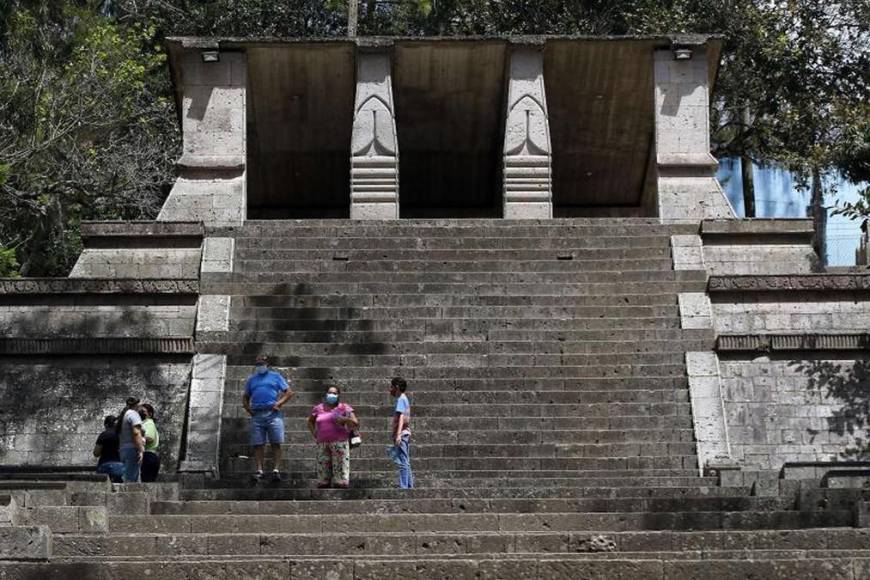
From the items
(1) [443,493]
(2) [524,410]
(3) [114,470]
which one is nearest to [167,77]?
(2) [524,410]

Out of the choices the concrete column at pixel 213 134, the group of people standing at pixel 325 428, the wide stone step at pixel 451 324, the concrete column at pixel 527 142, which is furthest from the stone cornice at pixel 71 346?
the concrete column at pixel 527 142

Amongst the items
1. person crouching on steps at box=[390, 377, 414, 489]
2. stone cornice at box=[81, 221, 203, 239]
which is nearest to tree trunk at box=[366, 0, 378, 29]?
stone cornice at box=[81, 221, 203, 239]

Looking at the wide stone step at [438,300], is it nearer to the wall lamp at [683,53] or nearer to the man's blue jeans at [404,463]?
the man's blue jeans at [404,463]

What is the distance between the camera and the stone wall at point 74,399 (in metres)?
22.6

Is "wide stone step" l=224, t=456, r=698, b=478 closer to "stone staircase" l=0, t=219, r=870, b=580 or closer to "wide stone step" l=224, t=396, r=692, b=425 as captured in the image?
"stone staircase" l=0, t=219, r=870, b=580

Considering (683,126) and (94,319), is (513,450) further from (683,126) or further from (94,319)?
(683,126)

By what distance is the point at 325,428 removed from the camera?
62.4 feet

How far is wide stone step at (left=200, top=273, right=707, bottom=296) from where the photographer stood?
2417cm

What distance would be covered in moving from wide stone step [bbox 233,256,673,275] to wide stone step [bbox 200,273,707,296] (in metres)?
0.30

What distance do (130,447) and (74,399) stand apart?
362cm

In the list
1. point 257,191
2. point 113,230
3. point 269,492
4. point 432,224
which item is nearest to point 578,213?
point 257,191

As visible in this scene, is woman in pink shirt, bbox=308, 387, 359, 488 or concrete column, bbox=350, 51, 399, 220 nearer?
woman in pink shirt, bbox=308, 387, 359, 488

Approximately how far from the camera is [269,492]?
1866cm

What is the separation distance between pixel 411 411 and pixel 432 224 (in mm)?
4602
